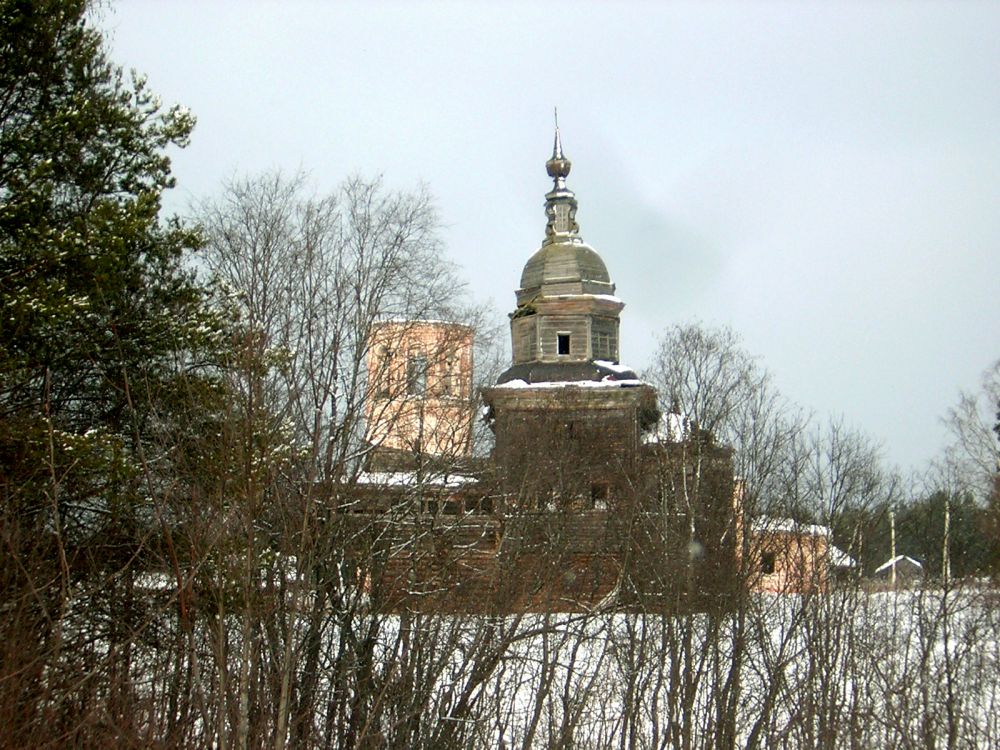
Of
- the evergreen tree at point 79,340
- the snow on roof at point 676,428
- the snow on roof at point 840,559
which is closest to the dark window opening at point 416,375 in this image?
the evergreen tree at point 79,340

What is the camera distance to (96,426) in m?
12.3

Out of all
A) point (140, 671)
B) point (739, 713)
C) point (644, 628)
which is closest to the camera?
point (140, 671)

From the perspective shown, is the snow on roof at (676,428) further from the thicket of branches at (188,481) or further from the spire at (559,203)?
the spire at (559,203)

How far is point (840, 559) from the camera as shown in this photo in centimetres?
2106

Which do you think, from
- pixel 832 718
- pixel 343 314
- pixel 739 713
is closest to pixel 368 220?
pixel 343 314

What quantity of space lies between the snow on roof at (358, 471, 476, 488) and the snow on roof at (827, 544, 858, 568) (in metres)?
8.15

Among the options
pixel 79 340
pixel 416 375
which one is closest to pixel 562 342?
pixel 416 375

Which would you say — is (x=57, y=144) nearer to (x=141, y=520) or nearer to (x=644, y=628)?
(x=141, y=520)

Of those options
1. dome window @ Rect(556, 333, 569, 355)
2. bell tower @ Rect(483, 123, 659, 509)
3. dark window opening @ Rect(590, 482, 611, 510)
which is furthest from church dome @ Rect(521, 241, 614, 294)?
dark window opening @ Rect(590, 482, 611, 510)

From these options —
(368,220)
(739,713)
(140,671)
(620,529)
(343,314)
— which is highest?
(368,220)

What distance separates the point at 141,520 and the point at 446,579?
362cm

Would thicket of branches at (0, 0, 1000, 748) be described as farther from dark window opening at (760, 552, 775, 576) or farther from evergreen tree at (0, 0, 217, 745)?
dark window opening at (760, 552, 775, 576)

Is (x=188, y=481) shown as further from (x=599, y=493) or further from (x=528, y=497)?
(x=599, y=493)

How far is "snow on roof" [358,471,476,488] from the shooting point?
45.4 feet
